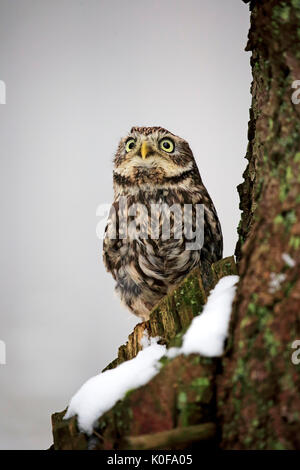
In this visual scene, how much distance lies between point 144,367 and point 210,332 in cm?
32

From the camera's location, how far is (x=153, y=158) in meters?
3.42

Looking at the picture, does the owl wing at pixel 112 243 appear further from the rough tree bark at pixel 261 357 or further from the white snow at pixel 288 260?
the white snow at pixel 288 260

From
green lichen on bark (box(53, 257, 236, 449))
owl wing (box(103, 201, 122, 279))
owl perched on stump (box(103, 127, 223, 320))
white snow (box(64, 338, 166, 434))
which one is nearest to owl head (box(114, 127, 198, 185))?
owl perched on stump (box(103, 127, 223, 320))

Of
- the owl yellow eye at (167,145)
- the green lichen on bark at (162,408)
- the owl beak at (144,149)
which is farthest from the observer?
the owl yellow eye at (167,145)

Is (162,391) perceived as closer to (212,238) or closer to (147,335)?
(147,335)

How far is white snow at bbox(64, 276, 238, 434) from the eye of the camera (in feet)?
4.86

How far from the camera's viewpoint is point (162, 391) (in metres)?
1.46

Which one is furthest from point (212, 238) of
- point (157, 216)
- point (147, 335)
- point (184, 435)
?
point (184, 435)

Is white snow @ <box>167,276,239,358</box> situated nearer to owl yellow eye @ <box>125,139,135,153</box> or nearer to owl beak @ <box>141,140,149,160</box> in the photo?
owl beak @ <box>141,140,149,160</box>

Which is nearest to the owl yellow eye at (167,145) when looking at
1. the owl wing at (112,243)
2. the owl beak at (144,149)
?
the owl beak at (144,149)

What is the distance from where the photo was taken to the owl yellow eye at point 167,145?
349 cm

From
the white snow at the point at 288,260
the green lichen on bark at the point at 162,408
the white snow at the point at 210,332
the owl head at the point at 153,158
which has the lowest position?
the green lichen on bark at the point at 162,408

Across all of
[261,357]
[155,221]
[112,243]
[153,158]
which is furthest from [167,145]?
[261,357]

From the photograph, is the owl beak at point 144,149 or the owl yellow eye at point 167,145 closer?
the owl beak at point 144,149
